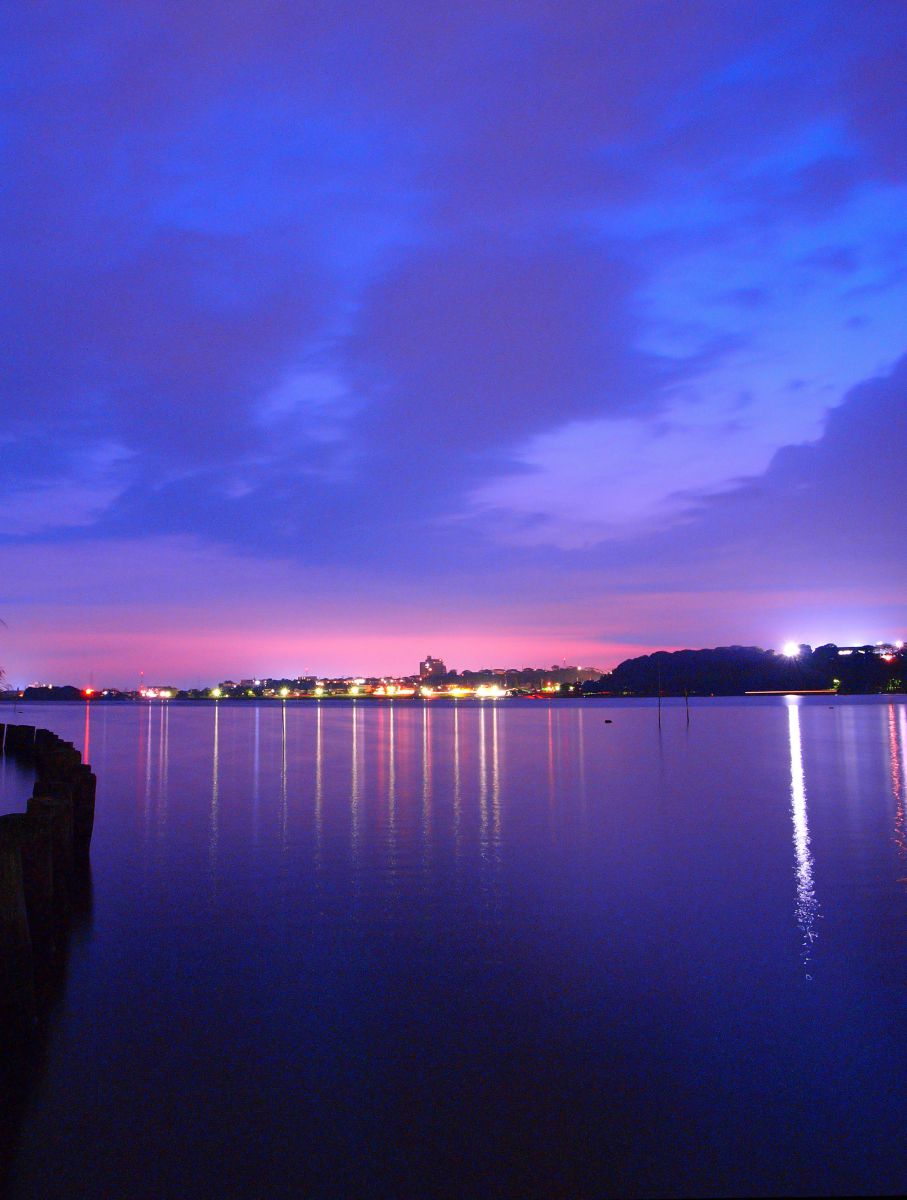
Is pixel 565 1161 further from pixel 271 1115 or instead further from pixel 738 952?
pixel 738 952

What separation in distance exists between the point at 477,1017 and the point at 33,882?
17.4 feet

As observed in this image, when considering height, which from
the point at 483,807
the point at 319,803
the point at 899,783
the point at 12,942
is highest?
the point at 12,942

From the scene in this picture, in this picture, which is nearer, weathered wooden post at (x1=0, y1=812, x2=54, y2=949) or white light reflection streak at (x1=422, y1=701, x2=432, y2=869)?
weathered wooden post at (x1=0, y1=812, x2=54, y2=949)

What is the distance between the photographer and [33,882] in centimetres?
1047

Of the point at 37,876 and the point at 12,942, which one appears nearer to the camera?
the point at 12,942

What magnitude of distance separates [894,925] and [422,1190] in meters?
9.17

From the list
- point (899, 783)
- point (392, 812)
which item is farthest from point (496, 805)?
point (899, 783)

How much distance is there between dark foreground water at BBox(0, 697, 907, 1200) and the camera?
6.41 m

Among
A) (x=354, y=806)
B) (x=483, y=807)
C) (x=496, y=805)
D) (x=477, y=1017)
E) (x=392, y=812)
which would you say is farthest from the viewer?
(x=496, y=805)

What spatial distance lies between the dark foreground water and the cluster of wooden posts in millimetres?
501

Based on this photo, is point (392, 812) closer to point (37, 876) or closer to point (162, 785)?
point (162, 785)

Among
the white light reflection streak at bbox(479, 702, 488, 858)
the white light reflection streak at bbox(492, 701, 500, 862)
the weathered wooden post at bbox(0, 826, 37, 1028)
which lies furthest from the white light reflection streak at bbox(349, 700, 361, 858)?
the weathered wooden post at bbox(0, 826, 37, 1028)

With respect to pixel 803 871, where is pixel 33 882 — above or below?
above

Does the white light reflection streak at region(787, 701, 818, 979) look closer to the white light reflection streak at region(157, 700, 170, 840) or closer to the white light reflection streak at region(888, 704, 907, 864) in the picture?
the white light reflection streak at region(888, 704, 907, 864)
